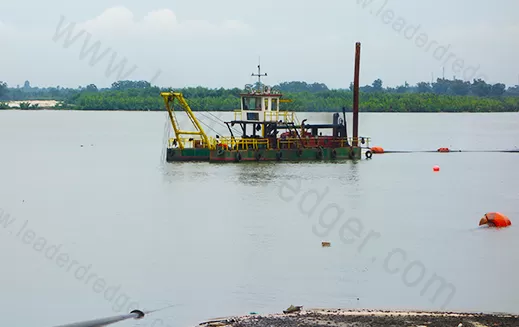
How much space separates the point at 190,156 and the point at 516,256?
28.4 meters

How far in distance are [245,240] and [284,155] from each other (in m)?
24.0

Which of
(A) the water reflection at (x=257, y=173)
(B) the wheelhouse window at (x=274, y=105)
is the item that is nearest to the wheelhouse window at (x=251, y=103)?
(B) the wheelhouse window at (x=274, y=105)

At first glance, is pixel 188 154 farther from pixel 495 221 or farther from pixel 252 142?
pixel 495 221

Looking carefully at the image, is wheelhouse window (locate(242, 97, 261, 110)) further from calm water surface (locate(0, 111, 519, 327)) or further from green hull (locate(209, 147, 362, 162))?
calm water surface (locate(0, 111, 519, 327))

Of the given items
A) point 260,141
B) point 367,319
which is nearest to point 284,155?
point 260,141

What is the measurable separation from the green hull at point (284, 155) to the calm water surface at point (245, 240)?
2.09 ft

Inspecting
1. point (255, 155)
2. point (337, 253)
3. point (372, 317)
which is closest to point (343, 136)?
point (255, 155)

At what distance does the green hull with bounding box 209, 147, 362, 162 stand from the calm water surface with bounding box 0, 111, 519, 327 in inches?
25.1

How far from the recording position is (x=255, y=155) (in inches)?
1937

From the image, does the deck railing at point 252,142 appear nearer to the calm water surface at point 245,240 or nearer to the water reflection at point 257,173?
the water reflection at point 257,173

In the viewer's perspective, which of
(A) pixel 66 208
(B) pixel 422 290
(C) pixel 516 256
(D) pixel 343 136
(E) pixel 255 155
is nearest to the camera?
(B) pixel 422 290

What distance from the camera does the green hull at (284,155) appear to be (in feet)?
161

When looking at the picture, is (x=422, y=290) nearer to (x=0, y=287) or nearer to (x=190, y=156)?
(x=0, y=287)

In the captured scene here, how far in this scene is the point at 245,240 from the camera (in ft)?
86.3
